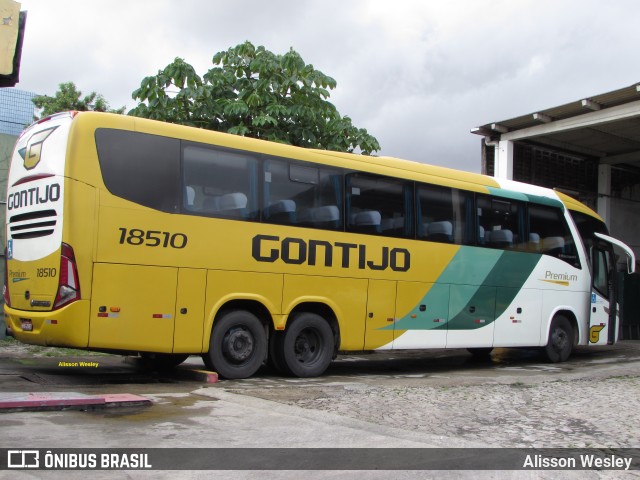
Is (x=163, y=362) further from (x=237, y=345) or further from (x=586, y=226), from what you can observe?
(x=586, y=226)

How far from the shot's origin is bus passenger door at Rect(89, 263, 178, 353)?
8.50 m

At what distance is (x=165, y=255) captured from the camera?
9.05 metres

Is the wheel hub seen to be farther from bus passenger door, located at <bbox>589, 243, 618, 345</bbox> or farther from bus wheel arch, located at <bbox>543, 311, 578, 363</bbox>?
bus passenger door, located at <bbox>589, 243, 618, 345</bbox>

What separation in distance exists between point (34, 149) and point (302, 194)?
3.70 metres

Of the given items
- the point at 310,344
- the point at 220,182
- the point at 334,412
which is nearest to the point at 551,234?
the point at 310,344

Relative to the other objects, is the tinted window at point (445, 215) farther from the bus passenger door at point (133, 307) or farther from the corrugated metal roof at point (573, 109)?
the corrugated metal roof at point (573, 109)

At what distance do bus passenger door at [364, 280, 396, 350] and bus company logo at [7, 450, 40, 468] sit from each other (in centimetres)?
677

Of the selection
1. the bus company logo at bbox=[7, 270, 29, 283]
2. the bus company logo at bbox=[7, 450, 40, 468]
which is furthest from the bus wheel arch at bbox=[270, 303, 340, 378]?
the bus company logo at bbox=[7, 450, 40, 468]

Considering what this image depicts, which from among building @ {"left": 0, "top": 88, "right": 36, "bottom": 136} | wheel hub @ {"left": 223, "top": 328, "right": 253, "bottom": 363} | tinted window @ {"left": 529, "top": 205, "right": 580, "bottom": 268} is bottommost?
wheel hub @ {"left": 223, "top": 328, "right": 253, "bottom": 363}

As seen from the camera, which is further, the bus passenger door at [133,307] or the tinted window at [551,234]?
the tinted window at [551,234]

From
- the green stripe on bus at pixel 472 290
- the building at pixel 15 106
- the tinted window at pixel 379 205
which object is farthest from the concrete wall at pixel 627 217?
the building at pixel 15 106

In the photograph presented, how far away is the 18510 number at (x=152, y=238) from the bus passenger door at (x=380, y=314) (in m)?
3.40

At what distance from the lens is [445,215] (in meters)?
12.3

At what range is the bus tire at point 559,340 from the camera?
1439 centimetres
